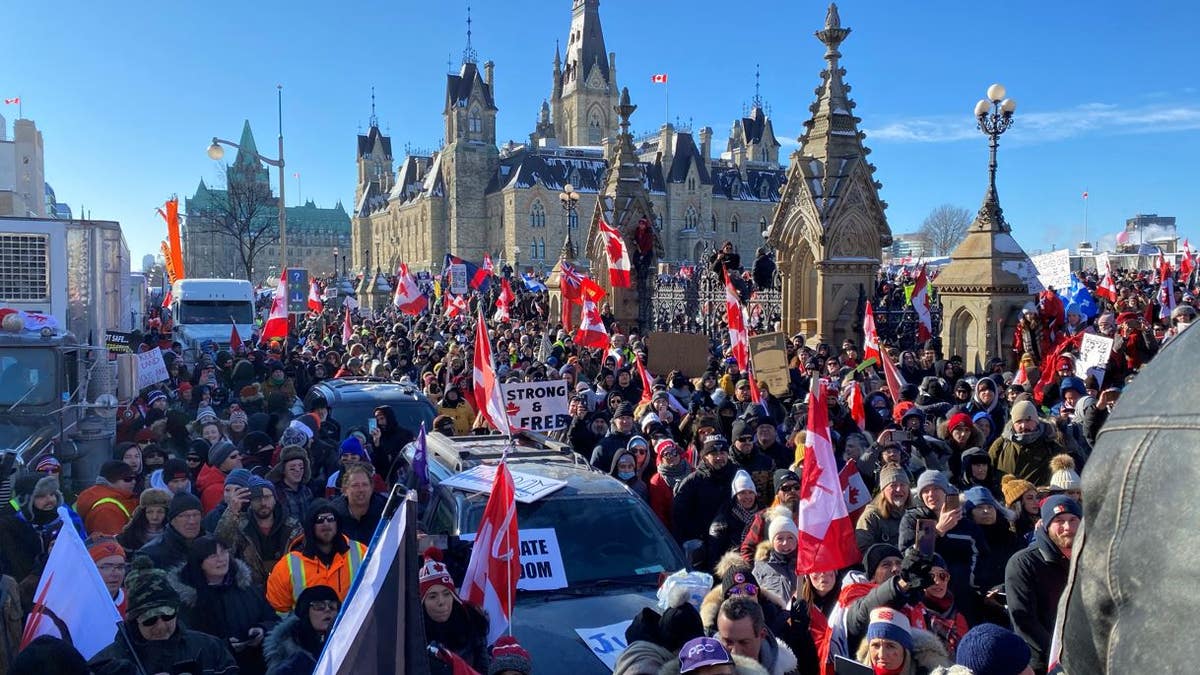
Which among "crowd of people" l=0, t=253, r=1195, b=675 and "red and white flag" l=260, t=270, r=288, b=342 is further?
"red and white flag" l=260, t=270, r=288, b=342

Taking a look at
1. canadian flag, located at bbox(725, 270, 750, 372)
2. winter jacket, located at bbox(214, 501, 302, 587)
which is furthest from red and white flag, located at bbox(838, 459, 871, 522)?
canadian flag, located at bbox(725, 270, 750, 372)

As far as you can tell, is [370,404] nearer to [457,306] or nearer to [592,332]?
[592,332]

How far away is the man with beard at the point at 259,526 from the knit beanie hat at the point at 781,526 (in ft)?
9.46

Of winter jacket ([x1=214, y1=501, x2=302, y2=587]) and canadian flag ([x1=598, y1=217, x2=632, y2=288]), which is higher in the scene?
canadian flag ([x1=598, y1=217, x2=632, y2=288])

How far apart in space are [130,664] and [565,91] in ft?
400

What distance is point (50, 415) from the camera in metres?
9.06

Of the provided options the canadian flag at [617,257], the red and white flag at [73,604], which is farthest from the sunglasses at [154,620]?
the canadian flag at [617,257]

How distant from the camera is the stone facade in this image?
15.9m

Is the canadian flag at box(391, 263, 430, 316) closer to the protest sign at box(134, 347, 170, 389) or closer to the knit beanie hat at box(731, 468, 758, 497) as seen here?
the protest sign at box(134, 347, 170, 389)

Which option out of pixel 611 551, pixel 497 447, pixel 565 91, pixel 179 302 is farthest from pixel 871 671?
pixel 565 91

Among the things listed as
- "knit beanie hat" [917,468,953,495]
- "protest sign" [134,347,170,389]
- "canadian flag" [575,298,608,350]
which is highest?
"canadian flag" [575,298,608,350]

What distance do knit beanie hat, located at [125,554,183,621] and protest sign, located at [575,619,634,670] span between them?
2006 millimetres

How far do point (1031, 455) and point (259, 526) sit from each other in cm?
579

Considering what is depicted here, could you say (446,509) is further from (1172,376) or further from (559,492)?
(1172,376)
